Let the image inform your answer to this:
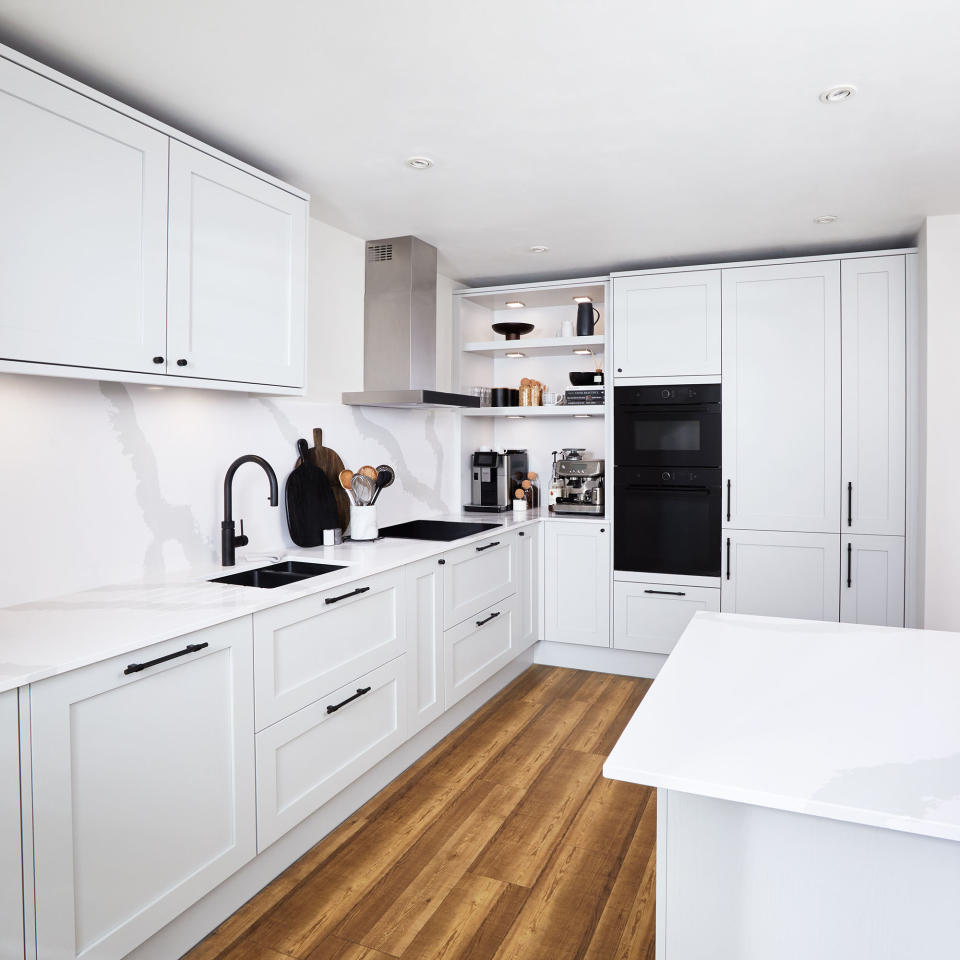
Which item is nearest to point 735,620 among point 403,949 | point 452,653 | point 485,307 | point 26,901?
point 403,949

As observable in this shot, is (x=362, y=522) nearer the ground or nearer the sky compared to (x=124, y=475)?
nearer the ground

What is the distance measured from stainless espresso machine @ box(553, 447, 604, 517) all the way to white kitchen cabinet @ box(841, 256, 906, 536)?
135cm

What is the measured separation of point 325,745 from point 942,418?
3.04m

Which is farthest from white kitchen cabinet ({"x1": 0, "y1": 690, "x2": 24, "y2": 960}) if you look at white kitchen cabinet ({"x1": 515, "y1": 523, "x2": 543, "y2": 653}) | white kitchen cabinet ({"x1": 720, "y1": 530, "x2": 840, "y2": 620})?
white kitchen cabinet ({"x1": 720, "y1": 530, "x2": 840, "y2": 620})

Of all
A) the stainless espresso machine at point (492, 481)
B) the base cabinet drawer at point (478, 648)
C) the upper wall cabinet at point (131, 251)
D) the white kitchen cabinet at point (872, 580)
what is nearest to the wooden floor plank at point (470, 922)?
the base cabinet drawer at point (478, 648)

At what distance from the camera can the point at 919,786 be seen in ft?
3.37

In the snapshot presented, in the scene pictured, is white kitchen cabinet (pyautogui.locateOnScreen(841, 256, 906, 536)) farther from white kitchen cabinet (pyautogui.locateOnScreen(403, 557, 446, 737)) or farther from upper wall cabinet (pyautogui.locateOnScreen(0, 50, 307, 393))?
upper wall cabinet (pyautogui.locateOnScreen(0, 50, 307, 393))

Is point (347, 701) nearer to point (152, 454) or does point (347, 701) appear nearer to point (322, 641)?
point (322, 641)

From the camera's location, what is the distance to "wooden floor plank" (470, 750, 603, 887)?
2291mm

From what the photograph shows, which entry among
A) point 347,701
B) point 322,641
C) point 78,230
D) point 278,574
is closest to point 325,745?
point 347,701

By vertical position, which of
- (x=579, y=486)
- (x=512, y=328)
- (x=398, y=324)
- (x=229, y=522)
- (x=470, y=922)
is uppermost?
(x=512, y=328)

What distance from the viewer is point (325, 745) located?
2379mm

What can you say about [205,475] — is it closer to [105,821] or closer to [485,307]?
[105,821]

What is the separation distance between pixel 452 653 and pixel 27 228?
2305 mm
